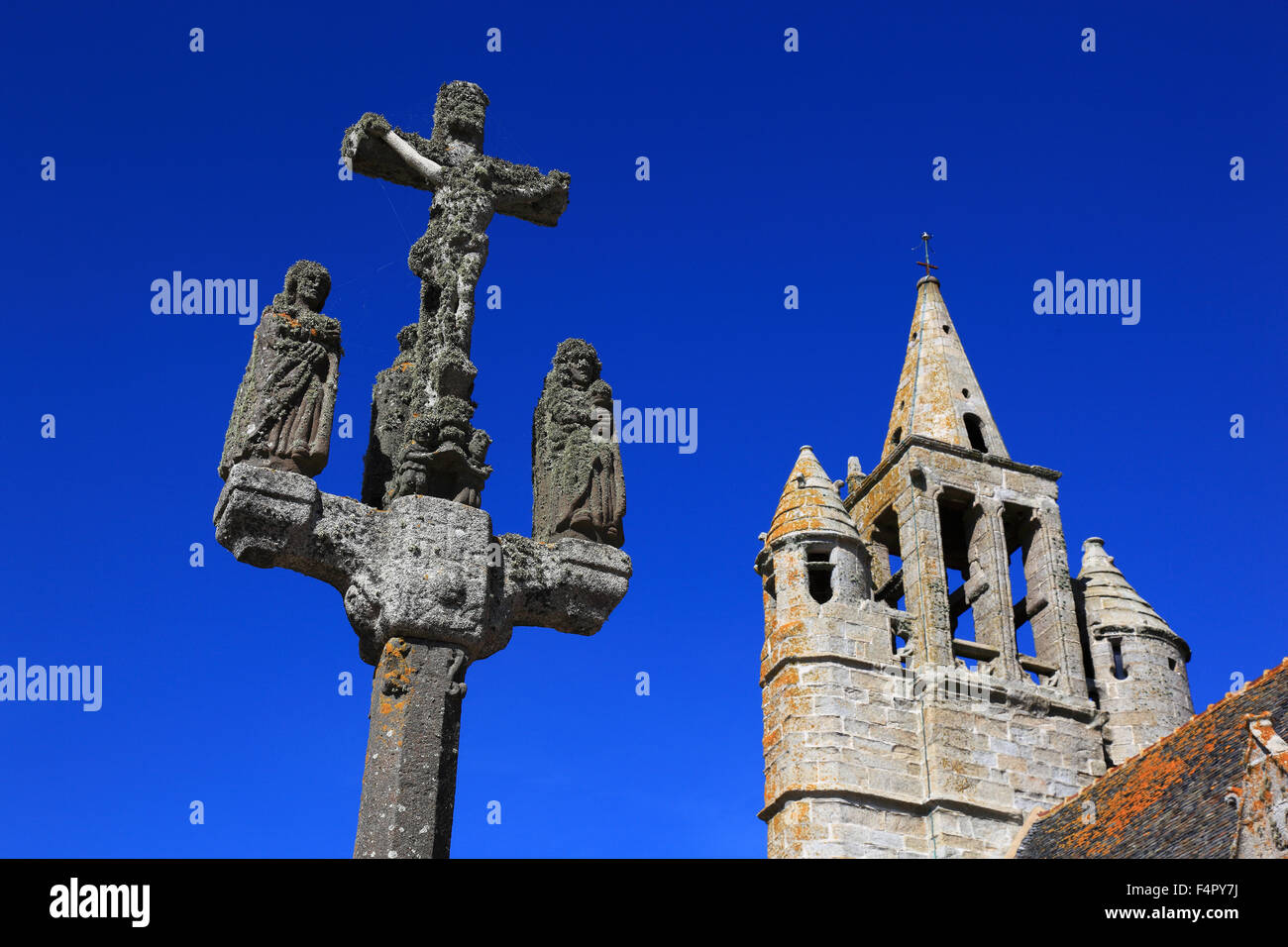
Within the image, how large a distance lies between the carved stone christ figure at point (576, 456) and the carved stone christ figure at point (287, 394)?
3.34 ft

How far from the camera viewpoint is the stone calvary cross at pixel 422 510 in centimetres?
579

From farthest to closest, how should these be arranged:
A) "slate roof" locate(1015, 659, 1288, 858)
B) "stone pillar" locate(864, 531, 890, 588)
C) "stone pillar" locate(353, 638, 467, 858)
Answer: "stone pillar" locate(864, 531, 890, 588), "slate roof" locate(1015, 659, 1288, 858), "stone pillar" locate(353, 638, 467, 858)

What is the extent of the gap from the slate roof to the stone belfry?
106cm

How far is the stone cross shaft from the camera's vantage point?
5.66 meters

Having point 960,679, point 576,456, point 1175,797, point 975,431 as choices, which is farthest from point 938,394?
point 576,456

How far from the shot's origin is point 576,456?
6562 millimetres

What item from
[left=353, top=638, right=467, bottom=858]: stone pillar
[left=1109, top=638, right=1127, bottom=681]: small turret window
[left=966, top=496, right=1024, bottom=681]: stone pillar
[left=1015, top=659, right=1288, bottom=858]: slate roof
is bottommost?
[left=353, top=638, right=467, bottom=858]: stone pillar

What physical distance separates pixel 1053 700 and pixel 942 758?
8.24ft

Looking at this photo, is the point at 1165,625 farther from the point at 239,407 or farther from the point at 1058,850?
the point at 239,407

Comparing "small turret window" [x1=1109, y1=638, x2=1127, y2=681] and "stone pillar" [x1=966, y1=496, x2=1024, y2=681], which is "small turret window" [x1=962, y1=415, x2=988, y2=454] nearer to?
"stone pillar" [x1=966, y1=496, x2=1024, y2=681]

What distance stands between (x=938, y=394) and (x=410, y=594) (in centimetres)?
1977

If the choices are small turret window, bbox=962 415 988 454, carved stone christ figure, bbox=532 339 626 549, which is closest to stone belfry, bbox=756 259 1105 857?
small turret window, bbox=962 415 988 454

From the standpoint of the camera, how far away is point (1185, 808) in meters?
15.4
